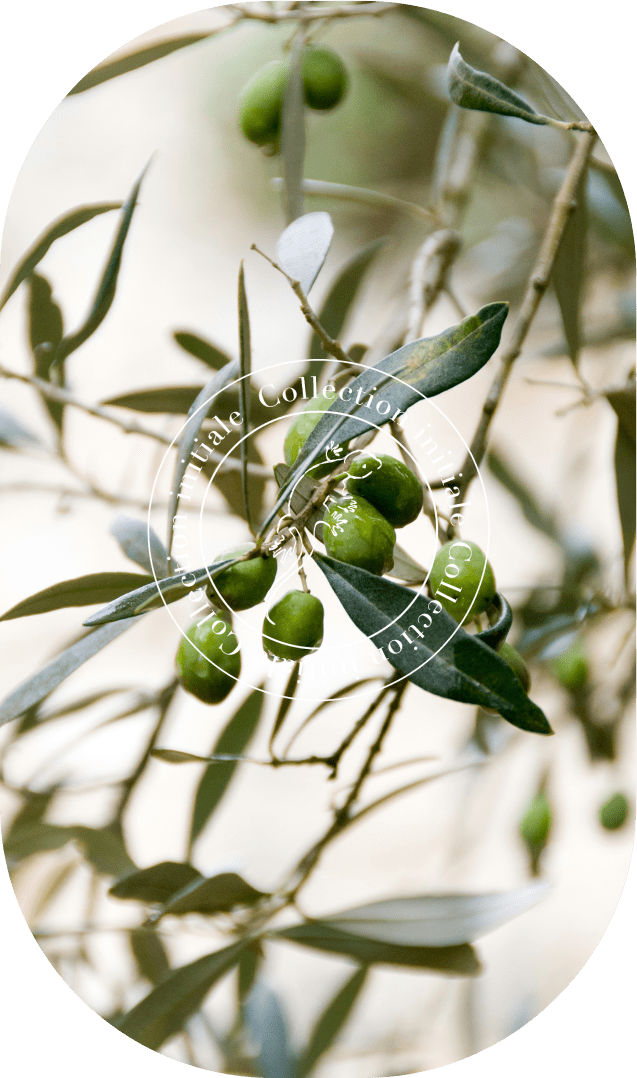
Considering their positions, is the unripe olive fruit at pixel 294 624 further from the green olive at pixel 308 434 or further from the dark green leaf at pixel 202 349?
the dark green leaf at pixel 202 349

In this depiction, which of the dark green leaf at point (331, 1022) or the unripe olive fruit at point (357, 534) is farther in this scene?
the dark green leaf at point (331, 1022)

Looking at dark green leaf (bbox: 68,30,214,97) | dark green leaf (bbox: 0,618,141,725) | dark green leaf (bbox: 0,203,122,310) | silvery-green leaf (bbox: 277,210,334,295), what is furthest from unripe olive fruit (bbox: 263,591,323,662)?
dark green leaf (bbox: 68,30,214,97)

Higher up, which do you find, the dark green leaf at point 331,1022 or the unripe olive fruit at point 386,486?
the unripe olive fruit at point 386,486

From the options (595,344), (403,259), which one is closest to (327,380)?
(403,259)

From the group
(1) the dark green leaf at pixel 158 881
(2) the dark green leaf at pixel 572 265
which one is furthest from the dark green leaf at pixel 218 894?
(2) the dark green leaf at pixel 572 265

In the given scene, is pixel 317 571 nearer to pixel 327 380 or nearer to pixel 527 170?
pixel 327 380
